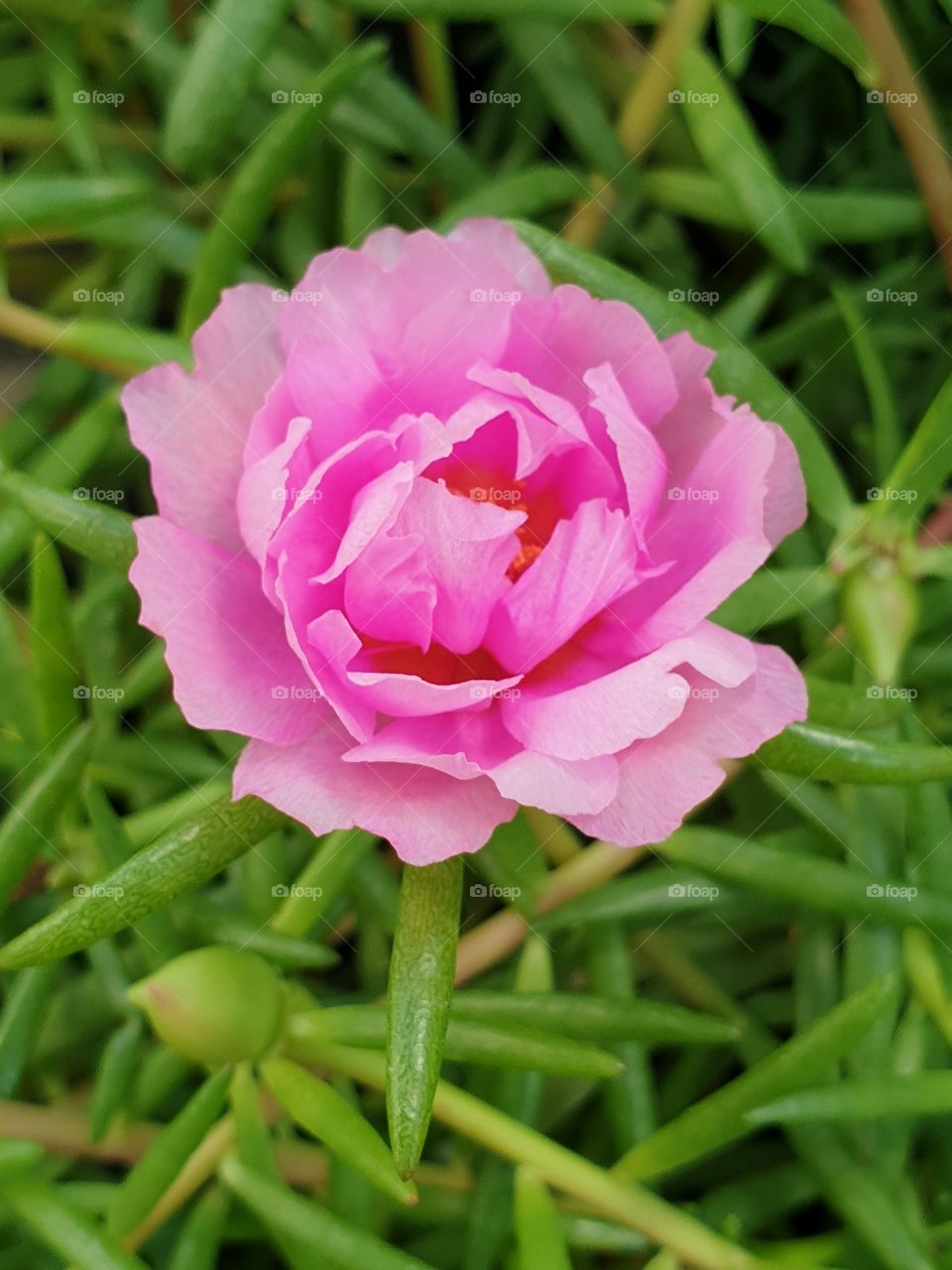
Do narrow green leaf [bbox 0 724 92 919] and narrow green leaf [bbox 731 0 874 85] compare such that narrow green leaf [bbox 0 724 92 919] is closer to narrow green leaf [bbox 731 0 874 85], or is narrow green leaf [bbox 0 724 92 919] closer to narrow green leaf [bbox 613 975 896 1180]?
narrow green leaf [bbox 613 975 896 1180]

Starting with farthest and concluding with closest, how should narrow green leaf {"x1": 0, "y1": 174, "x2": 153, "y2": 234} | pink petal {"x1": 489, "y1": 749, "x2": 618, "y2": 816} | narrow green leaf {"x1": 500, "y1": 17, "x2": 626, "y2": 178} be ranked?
narrow green leaf {"x1": 500, "y1": 17, "x2": 626, "y2": 178} < narrow green leaf {"x1": 0, "y1": 174, "x2": 153, "y2": 234} < pink petal {"x1": 489, "y1": 749, "x2": 618, "y2": 816}

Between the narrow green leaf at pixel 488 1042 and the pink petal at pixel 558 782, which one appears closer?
the pink petal at pixel 558 782

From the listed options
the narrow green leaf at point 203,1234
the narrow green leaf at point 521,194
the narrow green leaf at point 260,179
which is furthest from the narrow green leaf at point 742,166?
the narrow green leaf at point 203,1234

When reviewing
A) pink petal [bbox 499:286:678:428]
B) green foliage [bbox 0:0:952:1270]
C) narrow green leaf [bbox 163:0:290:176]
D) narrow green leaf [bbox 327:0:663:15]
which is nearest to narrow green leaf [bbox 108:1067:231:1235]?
green foliage [bbox 0:0:952:1270]

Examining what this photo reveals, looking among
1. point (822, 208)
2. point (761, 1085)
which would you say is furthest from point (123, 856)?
point (822, 208)

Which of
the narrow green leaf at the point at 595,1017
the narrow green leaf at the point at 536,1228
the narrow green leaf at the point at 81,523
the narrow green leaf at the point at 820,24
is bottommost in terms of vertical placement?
the narrow green leaf at the point at 536,1228

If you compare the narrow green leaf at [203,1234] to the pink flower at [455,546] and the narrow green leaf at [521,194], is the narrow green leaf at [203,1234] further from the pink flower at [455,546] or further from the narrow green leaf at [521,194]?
the narrow green leaf at [521,194]

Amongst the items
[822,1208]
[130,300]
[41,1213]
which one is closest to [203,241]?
[130,300]

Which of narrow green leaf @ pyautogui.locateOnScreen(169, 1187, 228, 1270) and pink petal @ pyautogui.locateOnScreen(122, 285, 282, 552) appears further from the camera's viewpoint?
narrow green leaf @ pyautogui.locateOnScreen(169, 1187, 228, 1270)
